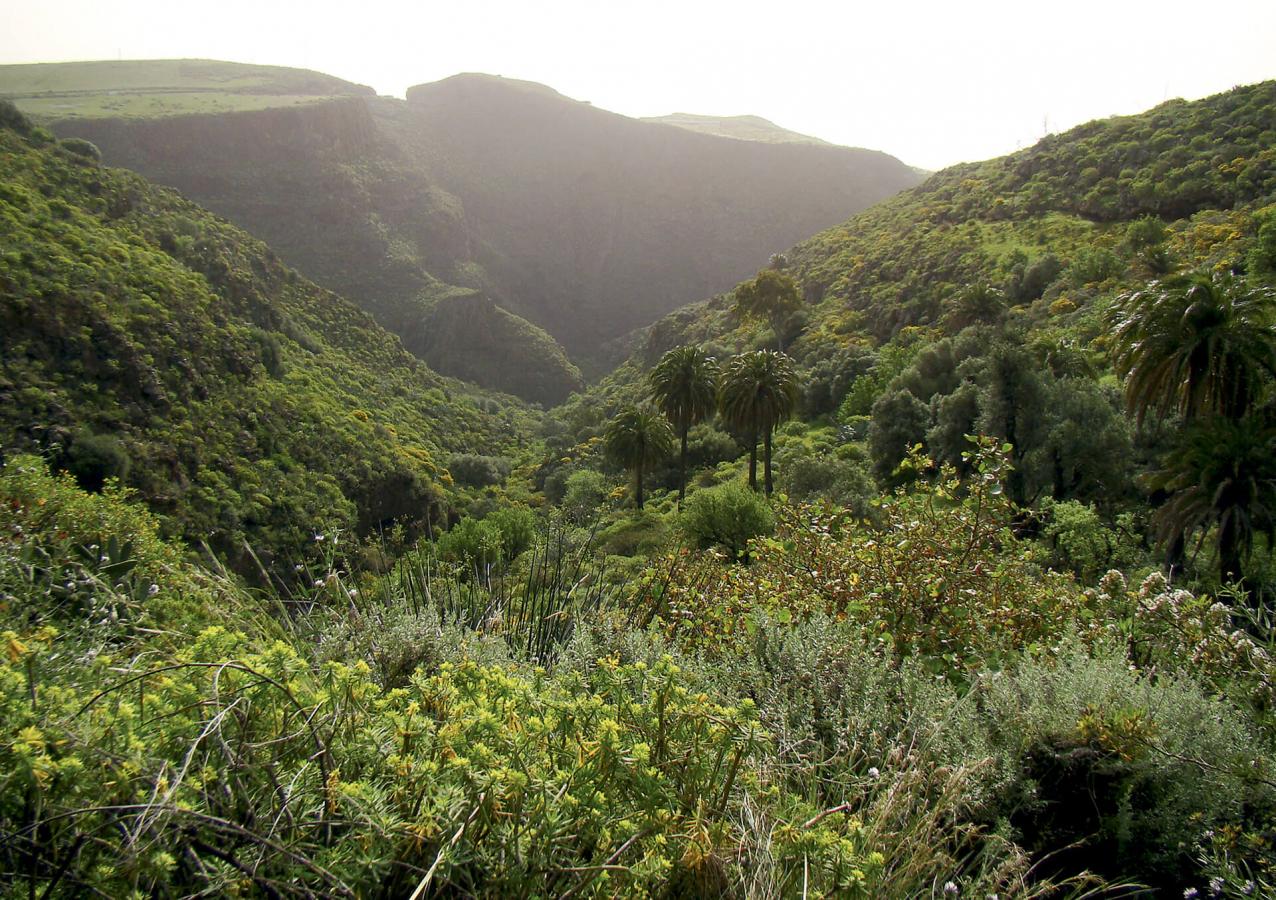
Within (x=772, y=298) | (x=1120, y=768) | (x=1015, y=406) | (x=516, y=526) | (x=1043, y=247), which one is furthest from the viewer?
(x=772, y=298)

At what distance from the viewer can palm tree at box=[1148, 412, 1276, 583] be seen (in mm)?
14555

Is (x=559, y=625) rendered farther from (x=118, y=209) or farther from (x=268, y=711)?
(x=118, y=209)

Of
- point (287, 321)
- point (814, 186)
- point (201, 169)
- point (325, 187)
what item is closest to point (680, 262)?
point (814, 186)

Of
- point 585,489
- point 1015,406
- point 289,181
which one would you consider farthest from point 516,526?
point 289,181

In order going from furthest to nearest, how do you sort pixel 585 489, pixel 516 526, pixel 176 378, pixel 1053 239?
pixel 1053 239
pixel 585 489
pixel 516 526
pixel 176 378

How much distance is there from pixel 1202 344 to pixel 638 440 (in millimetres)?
26445

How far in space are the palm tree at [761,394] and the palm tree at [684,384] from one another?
3.28 meters

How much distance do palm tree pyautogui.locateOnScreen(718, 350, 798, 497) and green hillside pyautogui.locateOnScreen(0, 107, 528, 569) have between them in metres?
15.3

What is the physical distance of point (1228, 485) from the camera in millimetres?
14719

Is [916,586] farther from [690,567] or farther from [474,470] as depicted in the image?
[474,470]

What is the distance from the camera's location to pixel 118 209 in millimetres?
37875

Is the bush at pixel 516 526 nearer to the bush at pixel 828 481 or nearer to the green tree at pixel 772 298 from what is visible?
the bush at pixel 828 481

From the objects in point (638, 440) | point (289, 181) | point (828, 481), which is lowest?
point (638, 440)

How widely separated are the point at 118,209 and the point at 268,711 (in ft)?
154
